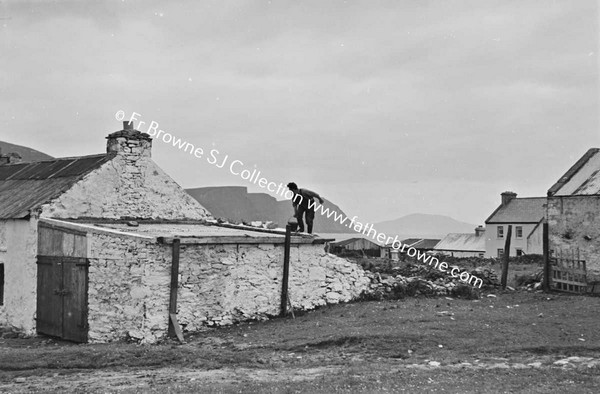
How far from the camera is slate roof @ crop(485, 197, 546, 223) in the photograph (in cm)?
6444

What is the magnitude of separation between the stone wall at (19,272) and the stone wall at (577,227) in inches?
704

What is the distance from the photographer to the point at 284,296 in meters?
19.5

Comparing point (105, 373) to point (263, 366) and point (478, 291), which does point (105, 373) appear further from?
point (478, 291)

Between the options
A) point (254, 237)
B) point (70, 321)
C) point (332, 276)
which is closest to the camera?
point (70, 321)

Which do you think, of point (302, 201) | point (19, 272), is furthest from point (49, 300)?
point (302, 201)

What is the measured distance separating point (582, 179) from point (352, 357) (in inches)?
626

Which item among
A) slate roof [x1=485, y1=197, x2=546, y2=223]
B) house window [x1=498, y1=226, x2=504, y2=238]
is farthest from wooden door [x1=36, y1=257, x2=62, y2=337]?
house window [x1=498, y1=226, x2=504, y2=238]

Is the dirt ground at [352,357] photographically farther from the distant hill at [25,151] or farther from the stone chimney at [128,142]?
the distant hill at [25,151]

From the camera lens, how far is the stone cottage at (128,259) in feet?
55.0

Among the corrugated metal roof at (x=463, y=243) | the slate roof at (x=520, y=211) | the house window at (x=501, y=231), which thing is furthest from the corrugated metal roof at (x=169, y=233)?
the corrugated metal roof at (x=463, y=243)

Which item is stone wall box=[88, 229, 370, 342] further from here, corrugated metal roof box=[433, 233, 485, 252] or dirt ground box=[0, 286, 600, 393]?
corrugated metal roof box=[433, 233, 485, 252]

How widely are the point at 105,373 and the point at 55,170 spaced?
11.8 m

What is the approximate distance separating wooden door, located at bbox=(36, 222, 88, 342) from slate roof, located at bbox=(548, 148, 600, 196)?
1710cm

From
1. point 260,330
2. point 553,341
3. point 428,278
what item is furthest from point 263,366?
point 428,278
